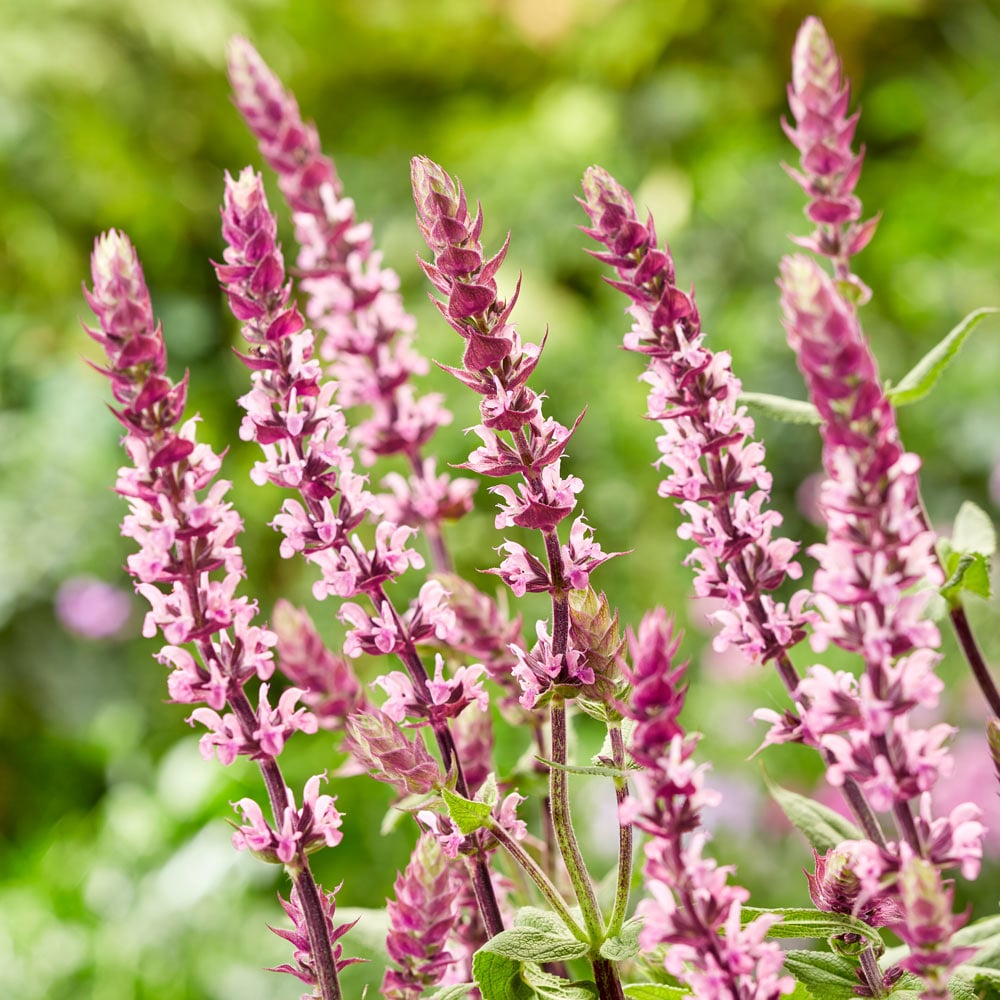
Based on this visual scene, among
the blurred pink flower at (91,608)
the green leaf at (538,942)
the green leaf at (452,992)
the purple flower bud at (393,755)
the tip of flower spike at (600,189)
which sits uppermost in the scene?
the blurred pink flower at (91,608)

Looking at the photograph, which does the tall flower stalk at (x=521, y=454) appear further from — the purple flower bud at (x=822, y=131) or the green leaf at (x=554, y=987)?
the purple flower bud at (x=822, y=131)

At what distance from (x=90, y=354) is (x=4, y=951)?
61.3 inches

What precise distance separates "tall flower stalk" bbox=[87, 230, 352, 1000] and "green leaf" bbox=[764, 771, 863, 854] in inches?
7.9

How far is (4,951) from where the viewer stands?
1.80 m

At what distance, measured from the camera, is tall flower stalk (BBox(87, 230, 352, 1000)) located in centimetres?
42

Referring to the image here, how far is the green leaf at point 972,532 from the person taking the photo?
24.4 inches

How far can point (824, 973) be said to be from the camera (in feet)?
1.57

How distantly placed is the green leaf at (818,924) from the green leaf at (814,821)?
0.06 m

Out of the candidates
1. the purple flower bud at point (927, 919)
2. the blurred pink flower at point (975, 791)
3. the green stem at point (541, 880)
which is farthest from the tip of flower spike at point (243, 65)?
the blurred pink flower at point (975, 791)

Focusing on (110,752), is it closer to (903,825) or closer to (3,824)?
(3,824)

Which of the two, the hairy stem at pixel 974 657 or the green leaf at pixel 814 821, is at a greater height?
the hairy stem at pixel 974 657

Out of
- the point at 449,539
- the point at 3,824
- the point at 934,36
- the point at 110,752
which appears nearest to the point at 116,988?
the point at 110,752

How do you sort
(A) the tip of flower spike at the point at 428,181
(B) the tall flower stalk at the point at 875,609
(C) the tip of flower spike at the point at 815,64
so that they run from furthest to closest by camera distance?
(C) the tip of flower spike at the point at 815,64, (A) the tip of flower spike at the point at 428,181, (B) the tall flower stalk at the point at 875,609

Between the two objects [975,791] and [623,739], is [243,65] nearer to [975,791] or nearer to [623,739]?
[623,739]
